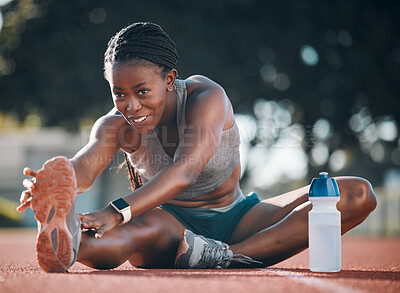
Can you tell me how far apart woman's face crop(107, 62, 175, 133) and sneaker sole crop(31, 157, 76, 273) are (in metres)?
0.65

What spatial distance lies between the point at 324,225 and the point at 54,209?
1.43 m

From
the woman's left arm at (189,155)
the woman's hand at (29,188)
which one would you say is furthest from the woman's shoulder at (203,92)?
the woman's hand at (29,188)

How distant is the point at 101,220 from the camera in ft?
10.1

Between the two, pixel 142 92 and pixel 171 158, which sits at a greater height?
pixel 142 92

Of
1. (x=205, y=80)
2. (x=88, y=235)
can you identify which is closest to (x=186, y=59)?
(x=205, y=80)

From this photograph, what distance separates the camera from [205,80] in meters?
3.93

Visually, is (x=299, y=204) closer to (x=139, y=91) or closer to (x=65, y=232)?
(x=139, y=91)

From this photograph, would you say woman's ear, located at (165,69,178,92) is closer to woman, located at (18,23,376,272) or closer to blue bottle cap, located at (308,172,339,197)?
woman, located at (18,23,376,272)

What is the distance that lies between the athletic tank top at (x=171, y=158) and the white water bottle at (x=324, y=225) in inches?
33.7

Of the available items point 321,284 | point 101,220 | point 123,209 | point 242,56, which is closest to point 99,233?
point 101,220

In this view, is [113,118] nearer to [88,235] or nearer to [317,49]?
[88,235]

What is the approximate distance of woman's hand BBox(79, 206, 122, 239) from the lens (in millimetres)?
3043

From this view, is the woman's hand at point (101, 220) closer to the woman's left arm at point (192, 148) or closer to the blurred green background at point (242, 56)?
the woman's left arm at point (192, 148)

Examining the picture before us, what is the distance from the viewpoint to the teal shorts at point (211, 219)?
3.79m
